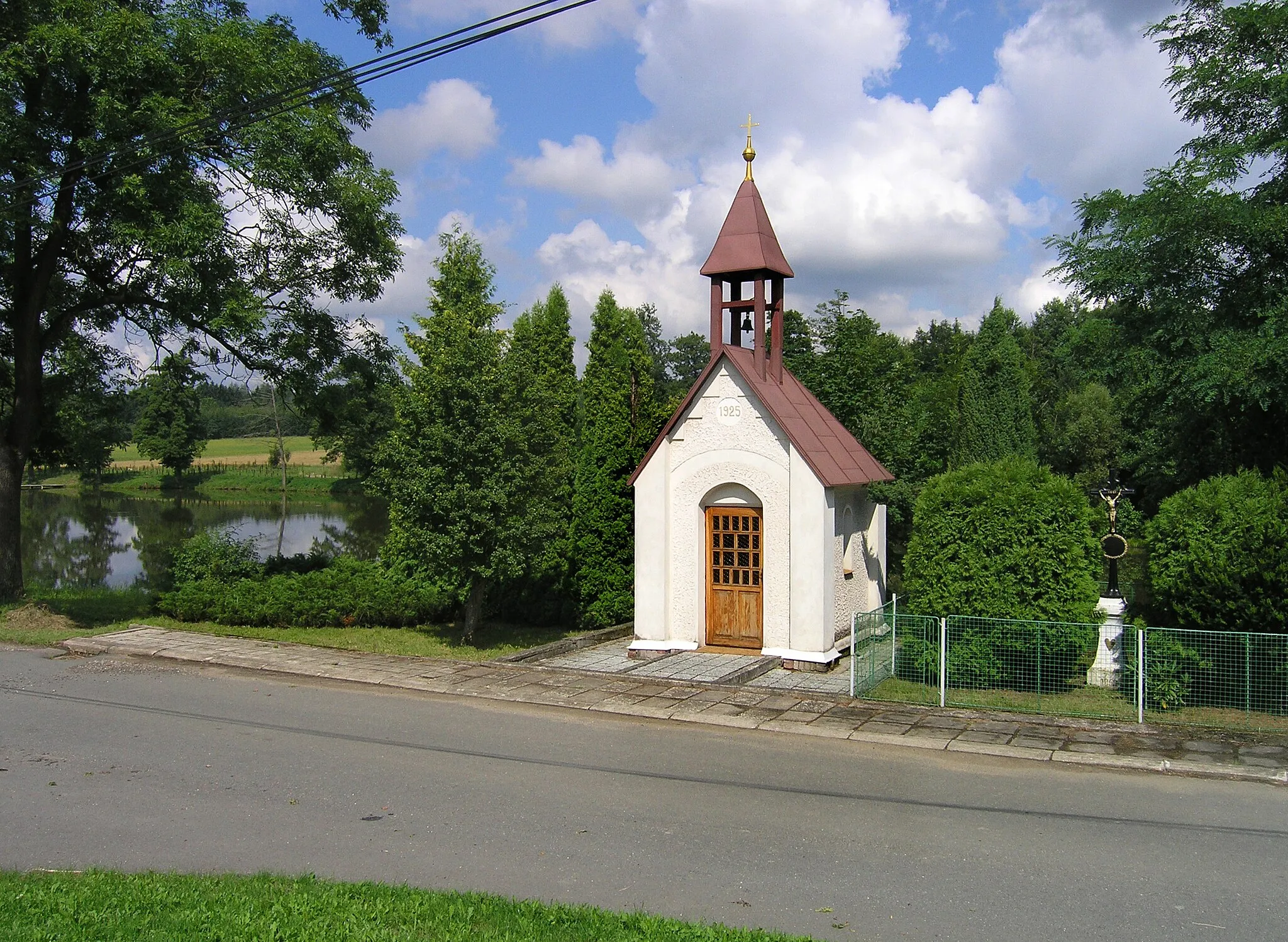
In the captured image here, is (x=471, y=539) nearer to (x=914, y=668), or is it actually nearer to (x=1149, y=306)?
(x=914, y=668)

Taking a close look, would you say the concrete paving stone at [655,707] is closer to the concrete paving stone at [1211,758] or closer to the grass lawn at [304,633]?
the grass lawn at [304,633]

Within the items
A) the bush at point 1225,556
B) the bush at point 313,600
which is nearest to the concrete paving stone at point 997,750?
the bush at point 1225,556

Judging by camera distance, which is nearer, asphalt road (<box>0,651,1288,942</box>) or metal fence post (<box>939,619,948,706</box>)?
asphalt road (<box>0,651,1288,942</box>)

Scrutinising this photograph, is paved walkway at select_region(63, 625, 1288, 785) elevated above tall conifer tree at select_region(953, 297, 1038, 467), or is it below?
below

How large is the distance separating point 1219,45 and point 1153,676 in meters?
15.1

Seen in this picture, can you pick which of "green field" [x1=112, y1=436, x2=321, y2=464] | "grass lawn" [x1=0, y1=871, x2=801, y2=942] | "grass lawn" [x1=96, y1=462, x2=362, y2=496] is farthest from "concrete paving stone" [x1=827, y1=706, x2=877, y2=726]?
"green field" [x1=112, y1=436, x2=321, y2=464]

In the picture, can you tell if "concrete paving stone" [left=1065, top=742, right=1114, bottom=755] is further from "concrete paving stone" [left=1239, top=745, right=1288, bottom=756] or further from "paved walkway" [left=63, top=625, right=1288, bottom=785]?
"concrete paving stone" [left=1239, top=745, right=1288, bottom=756]

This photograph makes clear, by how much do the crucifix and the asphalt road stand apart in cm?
479

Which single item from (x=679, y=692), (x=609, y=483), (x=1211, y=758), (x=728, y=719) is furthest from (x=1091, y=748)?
(x=609, y=483)

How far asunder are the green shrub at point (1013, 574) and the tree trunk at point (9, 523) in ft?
58.7

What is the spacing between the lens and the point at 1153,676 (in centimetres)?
1148

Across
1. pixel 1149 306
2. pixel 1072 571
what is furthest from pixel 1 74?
pixel 1149 306

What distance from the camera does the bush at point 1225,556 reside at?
10969 mm

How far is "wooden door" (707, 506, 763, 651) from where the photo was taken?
1552 cm
